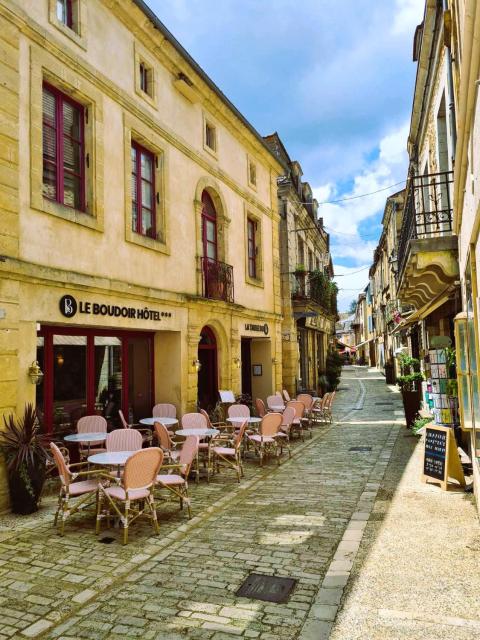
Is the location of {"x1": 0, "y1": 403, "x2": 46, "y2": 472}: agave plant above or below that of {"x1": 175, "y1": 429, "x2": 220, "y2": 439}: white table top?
above

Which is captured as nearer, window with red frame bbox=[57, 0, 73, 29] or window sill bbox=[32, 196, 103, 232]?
window sill bbox=[32, 196, 103, 232]

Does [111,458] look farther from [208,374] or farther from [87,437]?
[208,374]

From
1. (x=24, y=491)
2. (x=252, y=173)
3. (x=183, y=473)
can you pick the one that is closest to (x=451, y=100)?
(x=183, y=473)

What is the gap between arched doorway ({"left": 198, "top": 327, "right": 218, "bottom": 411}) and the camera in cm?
1276

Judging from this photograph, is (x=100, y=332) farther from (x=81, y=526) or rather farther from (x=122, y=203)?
(x=81, y=526)

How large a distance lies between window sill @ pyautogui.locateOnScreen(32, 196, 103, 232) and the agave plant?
295cm

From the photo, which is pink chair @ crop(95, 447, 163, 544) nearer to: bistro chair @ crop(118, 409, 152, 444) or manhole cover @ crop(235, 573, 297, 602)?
manhole cover @ crop(235, 573, 297, 602)

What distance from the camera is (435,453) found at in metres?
7.03

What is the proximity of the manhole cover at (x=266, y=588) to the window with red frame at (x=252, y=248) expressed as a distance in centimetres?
1129

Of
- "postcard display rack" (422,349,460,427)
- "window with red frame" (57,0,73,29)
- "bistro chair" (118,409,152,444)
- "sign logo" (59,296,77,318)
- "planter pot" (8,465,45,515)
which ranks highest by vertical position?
"window with red frame" (57,0,73,29)

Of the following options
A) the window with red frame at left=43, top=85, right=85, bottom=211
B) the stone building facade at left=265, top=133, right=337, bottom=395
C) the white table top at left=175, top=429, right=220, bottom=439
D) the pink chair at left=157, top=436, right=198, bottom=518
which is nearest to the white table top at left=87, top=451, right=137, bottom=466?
the pink chair at left=157, top=436, right=198, bottom=518

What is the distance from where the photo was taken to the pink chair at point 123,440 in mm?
6812

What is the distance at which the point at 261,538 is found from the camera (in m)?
5.20

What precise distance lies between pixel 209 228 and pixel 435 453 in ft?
26.4
